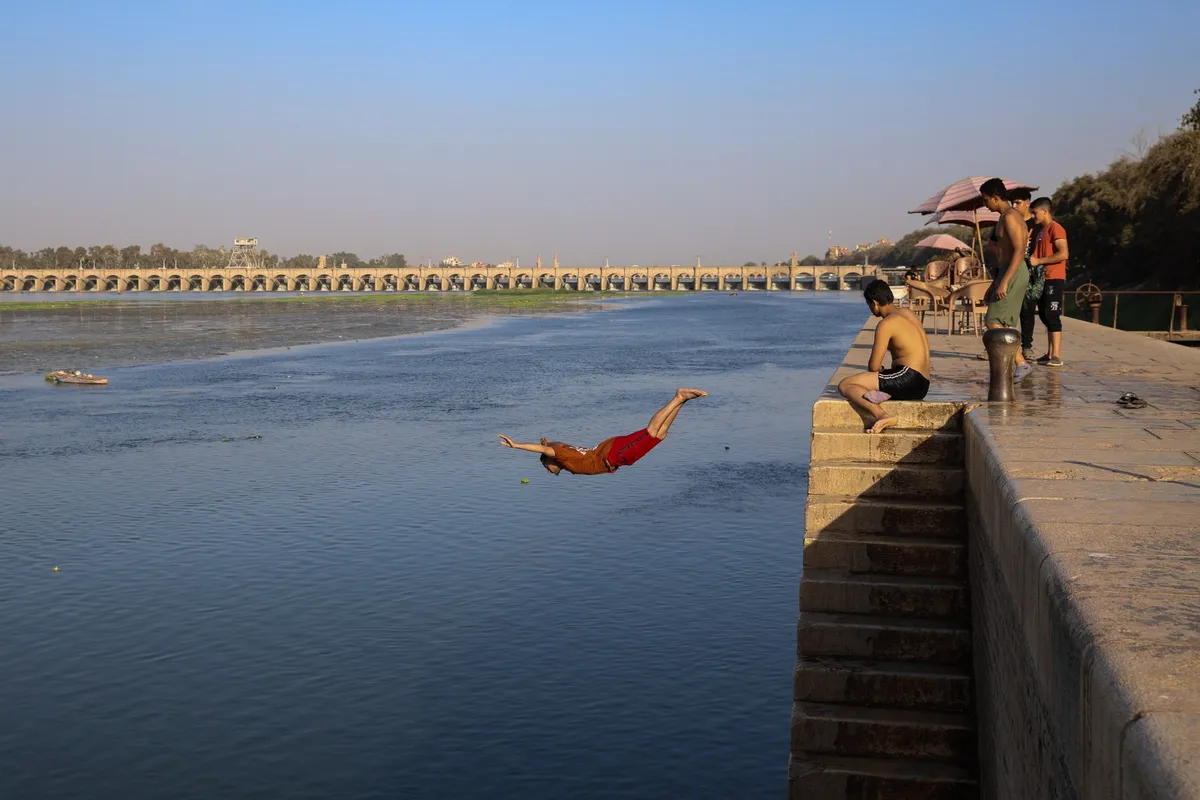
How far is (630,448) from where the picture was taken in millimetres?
8922

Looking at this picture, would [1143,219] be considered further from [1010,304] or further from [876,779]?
[876,779]

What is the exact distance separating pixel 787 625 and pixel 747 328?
199ft

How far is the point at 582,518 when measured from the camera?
17938 mm

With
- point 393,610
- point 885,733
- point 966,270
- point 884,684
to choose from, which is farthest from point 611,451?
point 966,270

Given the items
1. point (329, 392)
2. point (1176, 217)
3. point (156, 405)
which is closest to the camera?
point (156, 405)

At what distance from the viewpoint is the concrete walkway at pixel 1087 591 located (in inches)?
120

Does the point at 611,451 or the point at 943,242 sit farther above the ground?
the point at 943,242

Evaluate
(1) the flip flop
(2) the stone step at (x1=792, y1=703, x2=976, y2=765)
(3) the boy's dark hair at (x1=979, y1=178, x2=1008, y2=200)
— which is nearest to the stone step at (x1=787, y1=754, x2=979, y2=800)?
(2) the stone step at (x1=792, y1=703, x2=976, y2=765)

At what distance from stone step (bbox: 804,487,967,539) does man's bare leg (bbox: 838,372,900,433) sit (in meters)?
0.57

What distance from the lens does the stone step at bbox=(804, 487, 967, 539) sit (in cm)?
855

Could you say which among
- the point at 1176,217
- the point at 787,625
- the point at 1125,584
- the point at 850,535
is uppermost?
the point at 1176,217

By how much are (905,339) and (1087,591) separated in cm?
558

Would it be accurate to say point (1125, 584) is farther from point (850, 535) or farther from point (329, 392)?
point (329, 392)

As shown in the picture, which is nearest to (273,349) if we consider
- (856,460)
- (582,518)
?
(582,518)
